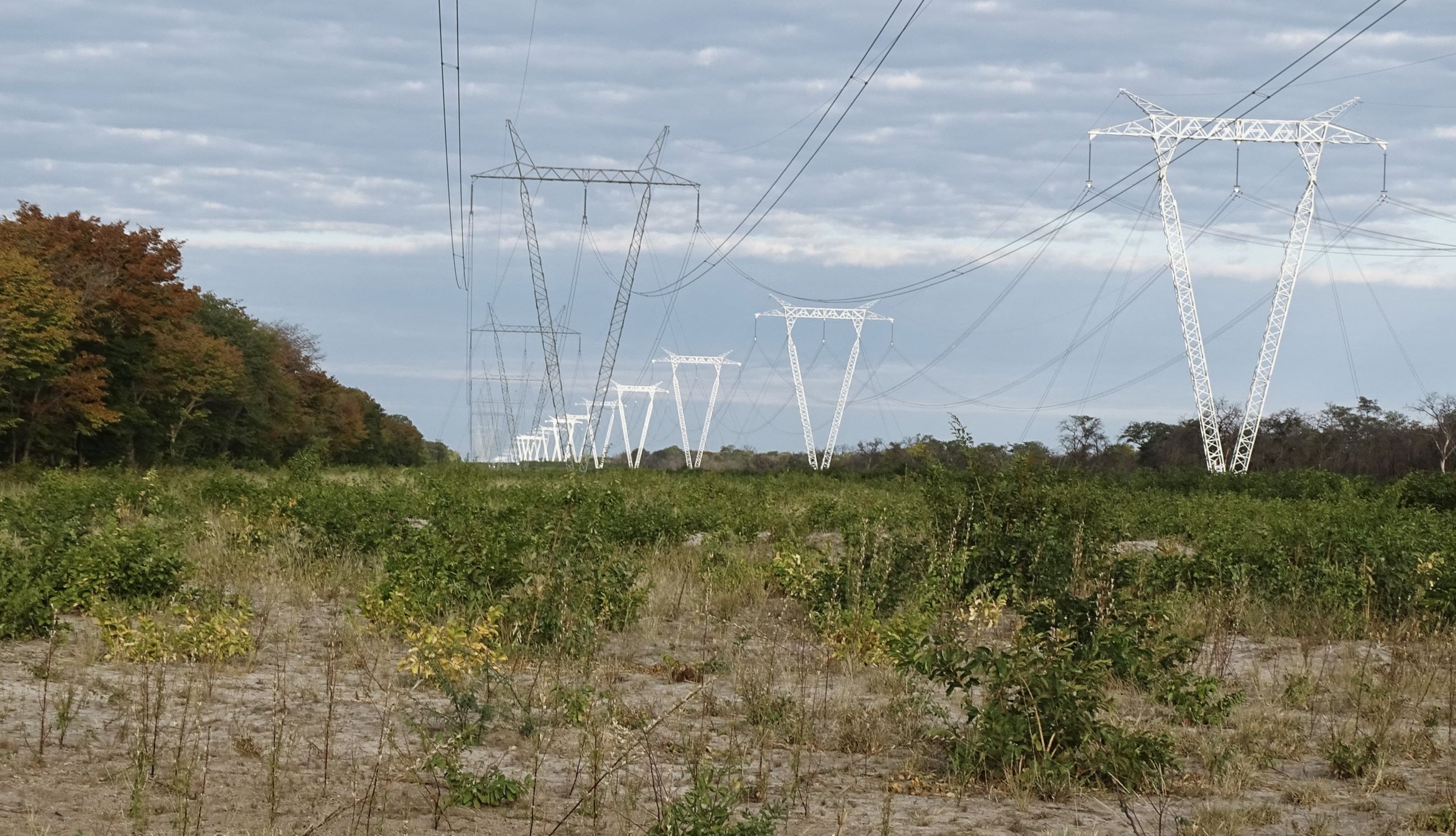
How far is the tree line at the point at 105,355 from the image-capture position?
46000 mm

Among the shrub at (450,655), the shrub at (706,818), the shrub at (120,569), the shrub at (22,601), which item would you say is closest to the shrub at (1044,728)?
the shrub at (706,818)

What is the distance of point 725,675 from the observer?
1041 cm

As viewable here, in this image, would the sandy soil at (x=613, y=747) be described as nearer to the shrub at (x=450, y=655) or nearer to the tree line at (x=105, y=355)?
the shrub at (x=450, y=655)

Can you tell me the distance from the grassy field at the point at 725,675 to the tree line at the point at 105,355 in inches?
933

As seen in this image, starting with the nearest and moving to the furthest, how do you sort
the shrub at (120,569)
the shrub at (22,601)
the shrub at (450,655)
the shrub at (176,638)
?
the shrub at (450,655)
the shrub at (176,638)
the shrub at (22,601)
the shrub at (120,569)

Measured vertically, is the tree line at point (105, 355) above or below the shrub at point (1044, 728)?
above

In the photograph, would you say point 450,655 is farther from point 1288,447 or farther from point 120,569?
point 1288,447

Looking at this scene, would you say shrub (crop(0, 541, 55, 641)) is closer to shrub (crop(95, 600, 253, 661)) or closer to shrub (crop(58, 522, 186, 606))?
shrub (crop(58, 522, 186, 606))

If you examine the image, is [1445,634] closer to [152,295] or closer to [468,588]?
[468,588]

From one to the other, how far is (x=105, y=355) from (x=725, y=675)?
52.3 metres

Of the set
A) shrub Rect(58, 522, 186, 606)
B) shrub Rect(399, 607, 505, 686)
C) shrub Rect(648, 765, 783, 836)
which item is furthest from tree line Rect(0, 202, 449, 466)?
shrub Rect(648, 765, 783, 836)

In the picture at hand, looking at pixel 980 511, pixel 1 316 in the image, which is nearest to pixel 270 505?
pixel 980 511

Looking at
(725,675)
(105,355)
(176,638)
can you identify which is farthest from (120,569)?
(105,355)

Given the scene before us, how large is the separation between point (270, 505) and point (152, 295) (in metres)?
43.8
